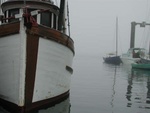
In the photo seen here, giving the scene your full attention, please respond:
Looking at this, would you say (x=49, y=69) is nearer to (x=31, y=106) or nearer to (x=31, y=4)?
(x=31, y=106)

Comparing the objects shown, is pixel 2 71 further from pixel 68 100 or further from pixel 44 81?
pixel 68 100

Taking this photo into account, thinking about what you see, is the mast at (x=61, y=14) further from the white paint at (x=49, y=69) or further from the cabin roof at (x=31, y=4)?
the white paint at (x=49, y=69)

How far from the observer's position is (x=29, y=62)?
788cm

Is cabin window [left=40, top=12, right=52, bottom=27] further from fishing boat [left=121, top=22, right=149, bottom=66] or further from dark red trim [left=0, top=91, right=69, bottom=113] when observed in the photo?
fishing boat [left=121, top=22, right=149, bottom=66]

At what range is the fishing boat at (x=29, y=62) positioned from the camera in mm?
7721

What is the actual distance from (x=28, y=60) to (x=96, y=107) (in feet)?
11.7

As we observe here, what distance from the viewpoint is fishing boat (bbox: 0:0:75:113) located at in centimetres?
772

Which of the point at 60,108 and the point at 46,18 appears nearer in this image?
the point at 60,108

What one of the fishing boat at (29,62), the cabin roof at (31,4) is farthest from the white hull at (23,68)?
the cabin roof at (31,4)

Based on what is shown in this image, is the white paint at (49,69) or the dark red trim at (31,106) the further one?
the white paint at (49,69)

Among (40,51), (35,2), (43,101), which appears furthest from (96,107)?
(35,2)

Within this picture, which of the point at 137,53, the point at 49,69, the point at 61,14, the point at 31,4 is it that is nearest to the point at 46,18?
the point at 61,14

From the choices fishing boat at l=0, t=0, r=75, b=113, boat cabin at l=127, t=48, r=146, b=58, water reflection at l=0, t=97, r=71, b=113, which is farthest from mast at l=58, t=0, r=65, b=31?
boat cabin at l=127, t=48, r=146, b=58

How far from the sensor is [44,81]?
8531 millimetres
